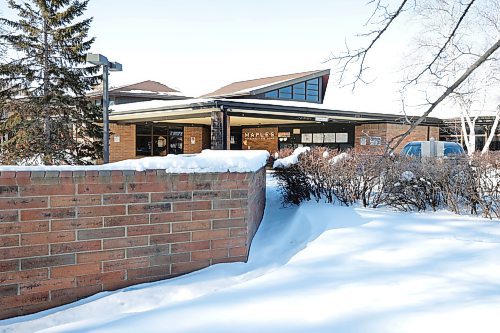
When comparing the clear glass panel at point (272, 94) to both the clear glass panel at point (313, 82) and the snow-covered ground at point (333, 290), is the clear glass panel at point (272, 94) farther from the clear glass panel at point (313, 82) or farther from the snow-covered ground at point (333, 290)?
the snow-covered ground at point (333, 290)

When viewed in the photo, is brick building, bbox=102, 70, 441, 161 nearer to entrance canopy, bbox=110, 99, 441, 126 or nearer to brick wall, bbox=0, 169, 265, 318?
entrance canopy, bbox=110, 99, 441, 126

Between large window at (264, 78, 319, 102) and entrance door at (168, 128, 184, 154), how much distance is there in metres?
6.02

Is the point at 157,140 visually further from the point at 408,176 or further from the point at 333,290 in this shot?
the point at 333,290

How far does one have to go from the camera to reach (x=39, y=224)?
3.33 m

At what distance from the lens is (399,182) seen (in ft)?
20.5

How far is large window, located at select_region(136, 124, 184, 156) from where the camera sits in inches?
861

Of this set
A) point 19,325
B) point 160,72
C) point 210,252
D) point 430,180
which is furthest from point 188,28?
point 160,72

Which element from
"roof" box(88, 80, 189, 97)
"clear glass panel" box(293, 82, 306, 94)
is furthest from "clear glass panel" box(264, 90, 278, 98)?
"roof" box(88, 80, 189, 97)

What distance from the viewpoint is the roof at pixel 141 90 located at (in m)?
21.9

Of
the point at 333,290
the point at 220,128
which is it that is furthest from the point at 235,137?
the point at 333,290

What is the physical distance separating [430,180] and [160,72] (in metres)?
43.8

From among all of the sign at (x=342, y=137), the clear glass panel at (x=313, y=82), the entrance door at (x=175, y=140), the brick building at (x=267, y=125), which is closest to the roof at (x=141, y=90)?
the brick building at (x=267, y=125)

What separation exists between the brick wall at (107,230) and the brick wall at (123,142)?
18306 millimetres

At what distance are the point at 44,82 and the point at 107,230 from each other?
11203 mm
